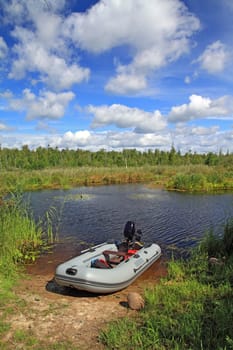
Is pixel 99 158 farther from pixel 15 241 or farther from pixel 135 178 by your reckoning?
pixel 15 241

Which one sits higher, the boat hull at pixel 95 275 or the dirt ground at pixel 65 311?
the boat hull at pixel 95 275

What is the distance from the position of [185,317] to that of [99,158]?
140 ft

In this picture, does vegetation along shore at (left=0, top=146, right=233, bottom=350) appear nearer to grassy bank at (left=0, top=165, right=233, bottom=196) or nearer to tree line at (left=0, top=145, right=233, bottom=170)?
grassy bank at (left=0, top=165, right=233, bottom=196)

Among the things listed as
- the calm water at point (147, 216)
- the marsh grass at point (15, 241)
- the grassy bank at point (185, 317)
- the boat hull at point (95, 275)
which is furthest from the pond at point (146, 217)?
the boat hull at point (95, 275)

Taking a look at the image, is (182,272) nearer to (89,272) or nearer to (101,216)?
(89,272)

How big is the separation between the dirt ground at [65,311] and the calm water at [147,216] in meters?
2.53

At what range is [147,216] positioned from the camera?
12.0 metres

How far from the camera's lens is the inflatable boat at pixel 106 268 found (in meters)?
4.59

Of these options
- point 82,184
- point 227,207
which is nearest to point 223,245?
point 227,207

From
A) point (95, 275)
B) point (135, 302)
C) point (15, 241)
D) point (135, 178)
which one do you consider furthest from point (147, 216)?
point (135, 178)

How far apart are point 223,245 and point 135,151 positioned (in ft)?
145

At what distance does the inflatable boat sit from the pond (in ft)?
6.07

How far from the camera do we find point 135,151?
5016cm

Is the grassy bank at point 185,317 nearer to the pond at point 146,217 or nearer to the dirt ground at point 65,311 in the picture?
the dirt ground at point 65,311
